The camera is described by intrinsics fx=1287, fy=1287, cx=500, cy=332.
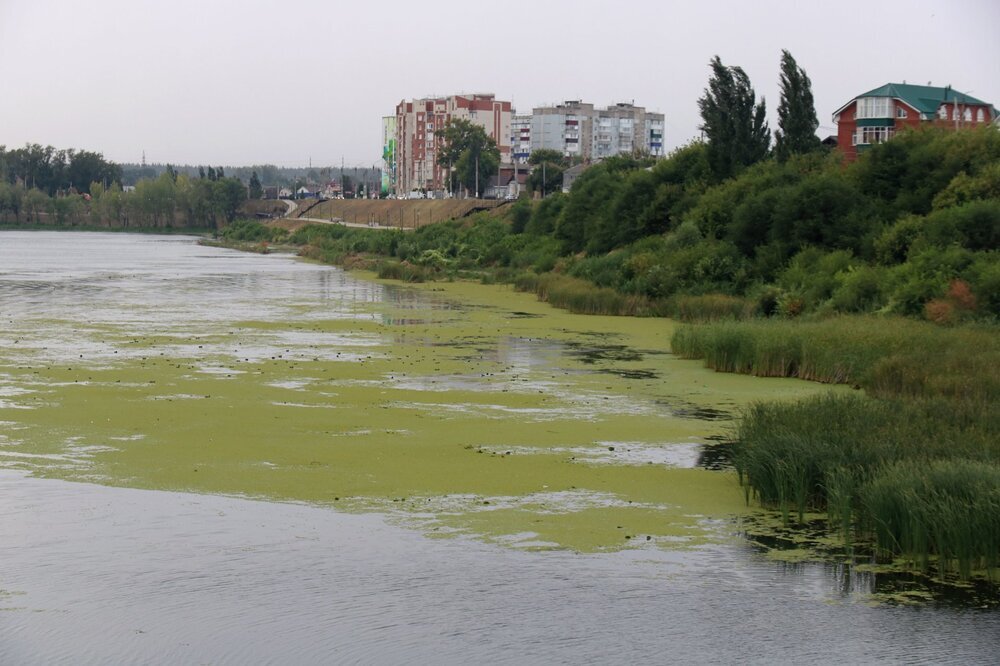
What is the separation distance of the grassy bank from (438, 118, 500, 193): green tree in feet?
366

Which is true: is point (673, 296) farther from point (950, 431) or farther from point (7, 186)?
point (7, 186)

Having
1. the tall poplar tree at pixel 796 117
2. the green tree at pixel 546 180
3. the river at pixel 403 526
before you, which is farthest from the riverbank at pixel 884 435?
the green tree at pixel 546 180

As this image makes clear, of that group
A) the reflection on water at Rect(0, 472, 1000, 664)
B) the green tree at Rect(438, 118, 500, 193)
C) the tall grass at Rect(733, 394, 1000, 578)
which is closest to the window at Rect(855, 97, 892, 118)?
the tall grass at Rect(733, 394, 1000, 578)

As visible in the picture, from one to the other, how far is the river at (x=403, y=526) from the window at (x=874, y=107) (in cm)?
5016

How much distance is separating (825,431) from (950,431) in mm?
1369

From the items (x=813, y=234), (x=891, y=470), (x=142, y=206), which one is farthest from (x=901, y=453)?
(x=142, y=206)

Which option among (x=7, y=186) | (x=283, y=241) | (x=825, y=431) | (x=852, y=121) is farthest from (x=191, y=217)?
(x=825, y=431)

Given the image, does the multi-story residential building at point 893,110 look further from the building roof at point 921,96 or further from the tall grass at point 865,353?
the tall grass at point 865,353

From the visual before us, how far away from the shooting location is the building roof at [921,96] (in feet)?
232

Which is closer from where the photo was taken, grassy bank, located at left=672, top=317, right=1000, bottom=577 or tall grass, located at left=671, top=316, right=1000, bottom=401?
grassy bank, located at left=672, top=317, right=1000, bottom=577

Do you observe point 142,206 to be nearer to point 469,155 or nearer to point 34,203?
point 34,203

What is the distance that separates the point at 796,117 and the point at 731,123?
105 inches

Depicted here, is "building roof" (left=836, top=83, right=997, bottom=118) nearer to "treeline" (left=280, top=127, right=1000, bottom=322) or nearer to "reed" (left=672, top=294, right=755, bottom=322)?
"treeline" (left=280, top=127, right=1000, bottom=322)

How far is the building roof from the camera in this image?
7069 cm
